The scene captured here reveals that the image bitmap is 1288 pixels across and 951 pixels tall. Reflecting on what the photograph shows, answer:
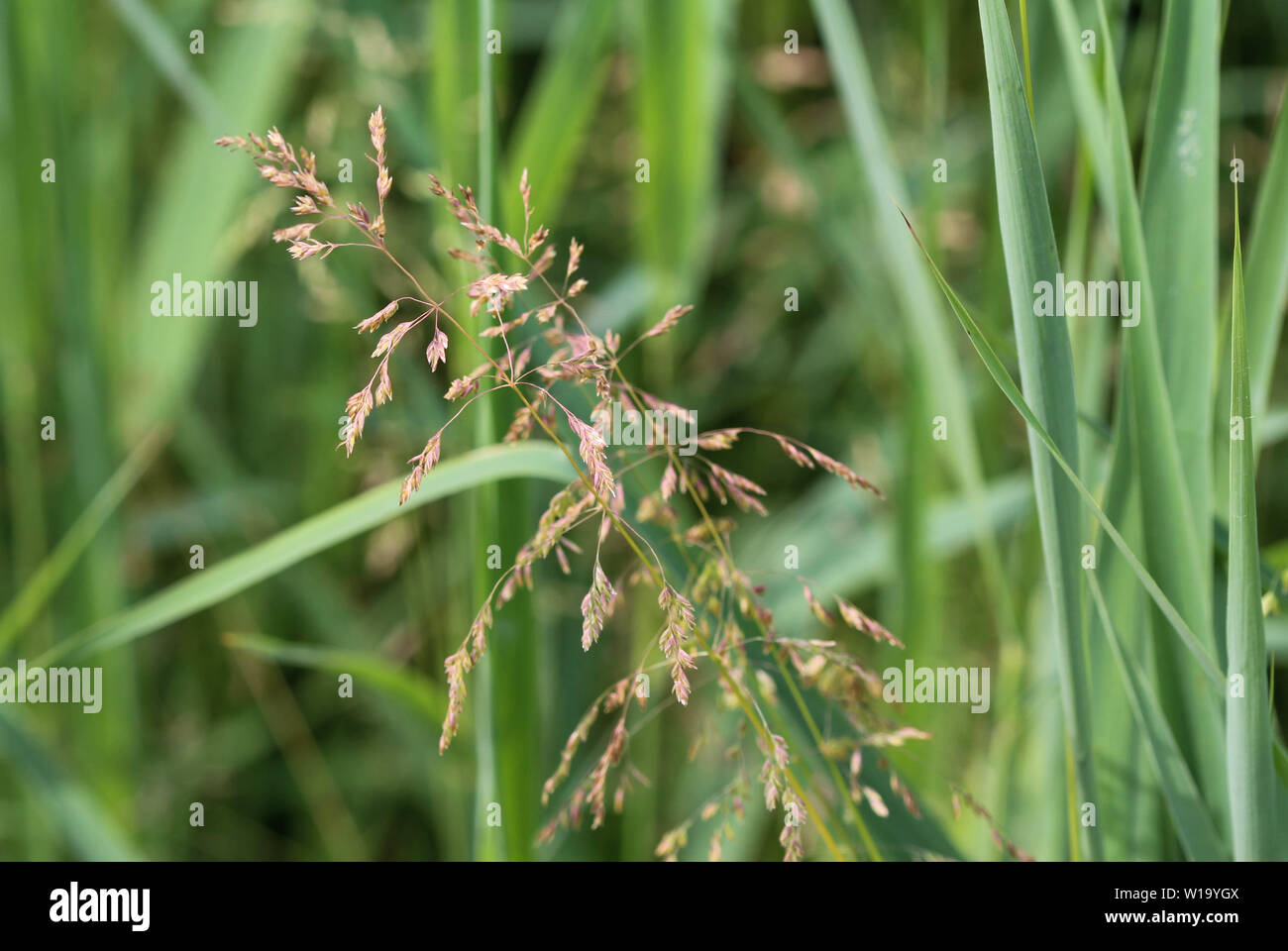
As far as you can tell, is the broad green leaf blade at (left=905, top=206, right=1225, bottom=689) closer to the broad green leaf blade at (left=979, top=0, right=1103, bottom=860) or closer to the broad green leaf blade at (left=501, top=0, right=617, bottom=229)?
the broad green leaf blade at (left=979, top=0, right=1103, bottom=860)

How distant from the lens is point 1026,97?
0.47m

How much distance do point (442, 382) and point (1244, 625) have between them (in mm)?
938

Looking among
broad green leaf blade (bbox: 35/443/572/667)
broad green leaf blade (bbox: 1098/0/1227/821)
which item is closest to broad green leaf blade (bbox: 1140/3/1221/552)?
broad green leaf blade (bbox: 1098/0/1227/821)

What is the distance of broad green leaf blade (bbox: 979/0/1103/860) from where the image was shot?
1.49ft

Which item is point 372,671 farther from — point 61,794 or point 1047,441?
point 1047,441

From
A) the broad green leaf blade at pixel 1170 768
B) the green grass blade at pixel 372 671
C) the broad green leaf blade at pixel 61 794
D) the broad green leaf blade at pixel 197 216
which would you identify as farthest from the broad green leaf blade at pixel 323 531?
the broad green leaf blade at pixel 197 216

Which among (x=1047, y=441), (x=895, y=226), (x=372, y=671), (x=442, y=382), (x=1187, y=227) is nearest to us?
(x=1047, y=441)

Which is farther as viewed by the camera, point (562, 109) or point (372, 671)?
point (562, 109)

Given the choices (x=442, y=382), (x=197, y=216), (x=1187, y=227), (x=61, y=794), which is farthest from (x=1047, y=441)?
(x=197, y=216)

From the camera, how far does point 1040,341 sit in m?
0.48

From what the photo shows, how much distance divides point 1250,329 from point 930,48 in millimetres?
469

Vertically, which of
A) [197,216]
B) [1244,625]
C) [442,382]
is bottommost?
[1244,625]

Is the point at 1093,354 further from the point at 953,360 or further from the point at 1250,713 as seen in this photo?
the point at 1250,713
